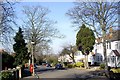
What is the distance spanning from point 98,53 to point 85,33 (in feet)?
63.3

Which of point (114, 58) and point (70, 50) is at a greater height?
point (70, 50)

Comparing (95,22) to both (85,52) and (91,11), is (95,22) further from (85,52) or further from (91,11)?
(85,52)

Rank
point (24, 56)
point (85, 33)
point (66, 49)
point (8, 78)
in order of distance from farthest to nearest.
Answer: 1. point (66, 49)
2. point (85, 33)
3. point (24, 56)
4. point (8, 78)

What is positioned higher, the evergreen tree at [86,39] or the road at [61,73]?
the evergreen tree at [86,39]

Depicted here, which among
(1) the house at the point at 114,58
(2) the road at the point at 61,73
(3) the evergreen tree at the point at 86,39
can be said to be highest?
(3) the evergreen tree at the point at 86,39

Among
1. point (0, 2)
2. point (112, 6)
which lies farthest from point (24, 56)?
point (0, 2)

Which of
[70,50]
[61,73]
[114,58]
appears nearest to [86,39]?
[114,58]

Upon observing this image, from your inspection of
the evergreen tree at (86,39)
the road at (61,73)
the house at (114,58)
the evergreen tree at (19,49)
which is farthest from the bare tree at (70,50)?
the evergreen tree at (19,49)

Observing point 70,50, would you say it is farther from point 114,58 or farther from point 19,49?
point 19,49

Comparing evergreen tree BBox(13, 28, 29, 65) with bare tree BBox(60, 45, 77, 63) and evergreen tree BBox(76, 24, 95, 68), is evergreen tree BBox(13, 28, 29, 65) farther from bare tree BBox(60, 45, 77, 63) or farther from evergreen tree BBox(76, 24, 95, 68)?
bare tree BBox(60, 45, 77, 63)

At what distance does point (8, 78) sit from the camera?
26.4 meters

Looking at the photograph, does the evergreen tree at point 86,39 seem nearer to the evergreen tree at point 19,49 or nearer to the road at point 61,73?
the road at point 61,73

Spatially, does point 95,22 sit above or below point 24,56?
above

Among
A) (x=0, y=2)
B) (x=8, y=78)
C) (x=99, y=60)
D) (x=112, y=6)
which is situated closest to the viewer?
(x=0, y=2)
